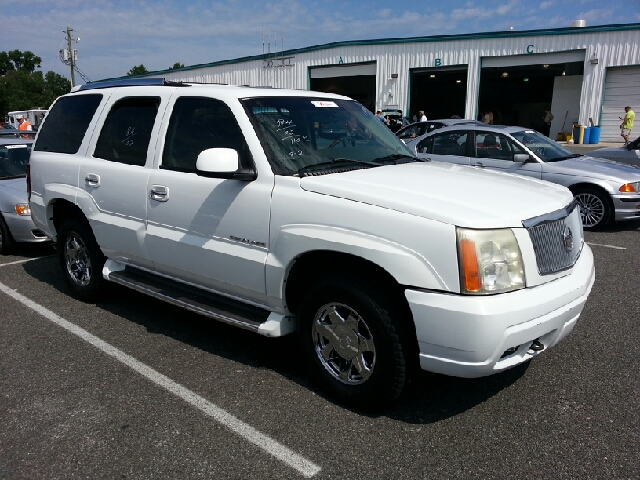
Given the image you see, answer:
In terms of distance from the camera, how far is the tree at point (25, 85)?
80.4 m

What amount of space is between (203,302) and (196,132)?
129cm

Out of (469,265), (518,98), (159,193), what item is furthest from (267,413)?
(518,98)

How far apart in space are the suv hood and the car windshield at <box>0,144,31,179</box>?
21.0ft

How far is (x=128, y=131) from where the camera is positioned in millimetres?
4637

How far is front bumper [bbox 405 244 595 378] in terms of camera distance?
9.09 feet

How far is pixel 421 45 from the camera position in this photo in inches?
1099

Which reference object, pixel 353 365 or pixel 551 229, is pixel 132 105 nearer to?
pixel 353 365

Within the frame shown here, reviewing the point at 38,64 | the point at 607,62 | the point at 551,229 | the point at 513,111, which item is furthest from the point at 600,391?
the point at 38,64

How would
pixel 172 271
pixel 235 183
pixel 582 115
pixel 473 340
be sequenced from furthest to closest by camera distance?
pixel 582 115
pixel 172 271
pixel 235 183
pixel 473 340

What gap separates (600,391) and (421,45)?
88.4 ft

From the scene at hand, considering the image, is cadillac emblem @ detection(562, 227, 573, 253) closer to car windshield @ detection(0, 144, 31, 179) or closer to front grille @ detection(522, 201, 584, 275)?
front grille @ detection(522, 201, 584, 275)

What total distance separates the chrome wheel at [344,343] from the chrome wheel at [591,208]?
667cm

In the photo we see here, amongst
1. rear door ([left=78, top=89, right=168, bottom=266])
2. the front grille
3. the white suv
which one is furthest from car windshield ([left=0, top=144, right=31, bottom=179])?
the front grille

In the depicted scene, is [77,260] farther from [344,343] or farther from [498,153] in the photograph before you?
[498,153]
